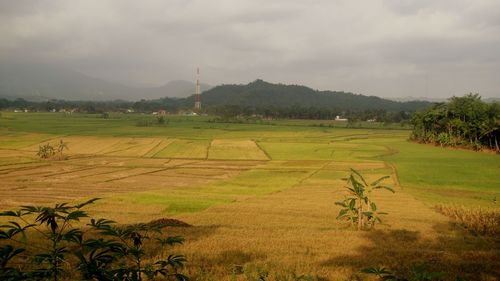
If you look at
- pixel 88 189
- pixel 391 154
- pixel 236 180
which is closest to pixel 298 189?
pixel 236 180

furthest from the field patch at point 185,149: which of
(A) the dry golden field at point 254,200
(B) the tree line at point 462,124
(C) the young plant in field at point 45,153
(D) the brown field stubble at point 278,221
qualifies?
(B) the tree line at point 462,124

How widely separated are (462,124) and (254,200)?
51.4m

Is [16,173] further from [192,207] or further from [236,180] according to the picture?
[192,207]

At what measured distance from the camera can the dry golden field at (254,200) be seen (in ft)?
38.7

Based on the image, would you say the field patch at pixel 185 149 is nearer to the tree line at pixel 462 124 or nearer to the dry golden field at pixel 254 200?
the dry golden field at pixel 254 200

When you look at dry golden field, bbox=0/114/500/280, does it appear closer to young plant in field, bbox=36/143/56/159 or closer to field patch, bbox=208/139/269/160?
field patch, bbox=208/139/269/160

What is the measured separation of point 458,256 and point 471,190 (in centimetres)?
2588

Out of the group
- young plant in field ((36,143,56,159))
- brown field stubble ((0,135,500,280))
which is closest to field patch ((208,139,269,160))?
brown field stubble ((0,135,500,280))

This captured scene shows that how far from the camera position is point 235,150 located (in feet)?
222

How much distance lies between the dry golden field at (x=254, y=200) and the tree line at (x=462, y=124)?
33.2 feet

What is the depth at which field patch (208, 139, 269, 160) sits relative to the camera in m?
61.5

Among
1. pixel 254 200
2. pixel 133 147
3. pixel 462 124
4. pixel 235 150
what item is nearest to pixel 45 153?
Answer: pixel 133 147

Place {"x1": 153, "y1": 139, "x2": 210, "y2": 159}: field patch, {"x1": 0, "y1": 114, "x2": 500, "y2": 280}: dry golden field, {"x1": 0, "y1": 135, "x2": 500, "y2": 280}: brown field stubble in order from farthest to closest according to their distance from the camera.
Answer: {"x1": 153, "y1": 139, "x2": 210, "y2": 159}: field patch → {"x1": 0, "y1": 114, "x2": 500, "y2": 280}: dry golden field → {"x1": 0, "y1": 135, "x2": 500, "y2": 280}: brown field stubble

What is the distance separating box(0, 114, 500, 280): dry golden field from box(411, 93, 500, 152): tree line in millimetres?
10121
